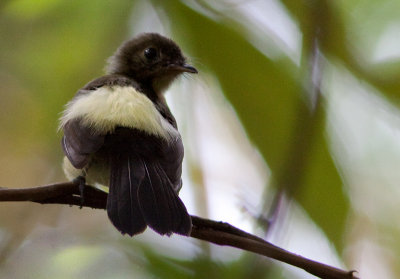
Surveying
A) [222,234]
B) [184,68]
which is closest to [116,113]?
[184,68]

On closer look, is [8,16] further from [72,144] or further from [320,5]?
[320,5]

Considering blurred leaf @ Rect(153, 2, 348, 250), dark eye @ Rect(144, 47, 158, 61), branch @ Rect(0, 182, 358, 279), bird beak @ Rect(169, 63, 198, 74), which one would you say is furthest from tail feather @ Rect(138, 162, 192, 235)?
dark eye @ Rect(144, 47, 158, 61)

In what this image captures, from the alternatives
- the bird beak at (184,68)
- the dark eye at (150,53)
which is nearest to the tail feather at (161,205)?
the bird beak at (184,68)

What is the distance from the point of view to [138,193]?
92.1 inches

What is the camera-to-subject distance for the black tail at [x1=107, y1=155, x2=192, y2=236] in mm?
2076

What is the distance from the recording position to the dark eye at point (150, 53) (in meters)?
3.70

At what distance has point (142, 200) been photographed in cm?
231

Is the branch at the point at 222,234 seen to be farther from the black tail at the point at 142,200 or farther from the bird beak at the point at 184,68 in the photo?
the bird beak at the point at 184,68

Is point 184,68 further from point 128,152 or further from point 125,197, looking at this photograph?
point 125,197

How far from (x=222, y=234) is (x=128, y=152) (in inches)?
38.9

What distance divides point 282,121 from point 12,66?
66.3 inches

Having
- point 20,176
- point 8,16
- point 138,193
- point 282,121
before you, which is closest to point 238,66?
point 282,121

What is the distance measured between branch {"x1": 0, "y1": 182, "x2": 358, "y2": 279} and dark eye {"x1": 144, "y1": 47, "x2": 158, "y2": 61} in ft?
6.36

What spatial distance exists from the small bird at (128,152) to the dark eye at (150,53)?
0.54 meters
